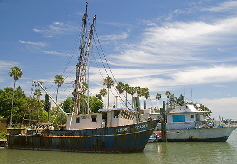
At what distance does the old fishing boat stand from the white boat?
11948 mm

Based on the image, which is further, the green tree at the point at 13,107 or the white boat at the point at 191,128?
the green tree at the point at 13,107

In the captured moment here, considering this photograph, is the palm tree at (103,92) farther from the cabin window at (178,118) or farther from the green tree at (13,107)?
the cabin window at (178,118)

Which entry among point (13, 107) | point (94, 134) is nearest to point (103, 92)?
point (13, 107)

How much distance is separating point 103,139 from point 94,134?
3.83 ft

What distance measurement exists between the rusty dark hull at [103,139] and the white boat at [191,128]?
12.9m

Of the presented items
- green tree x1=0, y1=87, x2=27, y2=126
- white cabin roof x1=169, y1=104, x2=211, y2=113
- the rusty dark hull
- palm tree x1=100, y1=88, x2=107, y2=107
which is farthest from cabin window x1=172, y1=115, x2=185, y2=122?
palm tree x1=100, y1=88, x2=107, y2=107

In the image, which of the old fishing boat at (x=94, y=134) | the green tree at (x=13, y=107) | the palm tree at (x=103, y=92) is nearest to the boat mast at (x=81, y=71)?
the old fishing boat at (x=94, y=134)

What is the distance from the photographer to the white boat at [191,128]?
1348 inches

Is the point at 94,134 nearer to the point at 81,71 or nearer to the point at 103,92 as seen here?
the point at 81,71

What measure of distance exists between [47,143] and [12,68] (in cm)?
2574

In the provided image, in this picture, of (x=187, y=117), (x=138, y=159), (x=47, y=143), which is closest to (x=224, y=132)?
(x=187, y=117)

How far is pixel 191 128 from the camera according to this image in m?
36.3

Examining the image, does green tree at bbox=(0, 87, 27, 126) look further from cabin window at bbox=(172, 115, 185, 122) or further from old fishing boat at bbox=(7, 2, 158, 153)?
cabin window at bbox=(172, 115, 185, 122)

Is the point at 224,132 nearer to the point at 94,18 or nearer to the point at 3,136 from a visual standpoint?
the point at 94,18
